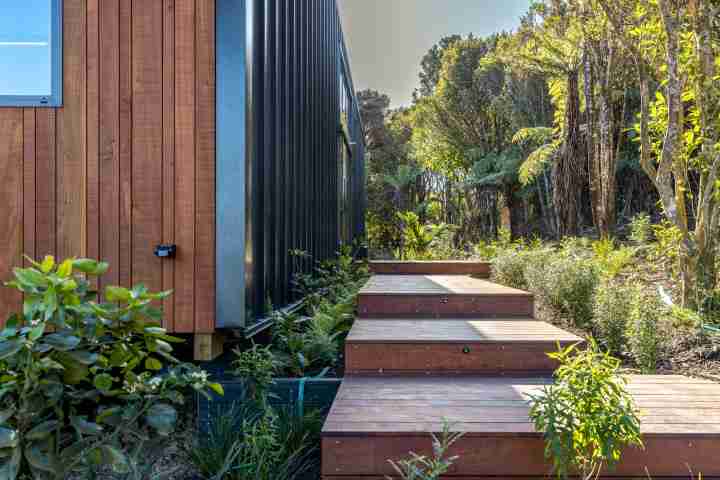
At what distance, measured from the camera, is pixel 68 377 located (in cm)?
123

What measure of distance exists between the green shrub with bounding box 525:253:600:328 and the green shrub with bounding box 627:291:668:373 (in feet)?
2.06

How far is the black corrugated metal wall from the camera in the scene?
2.69 metres

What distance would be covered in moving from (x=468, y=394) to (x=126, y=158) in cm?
205

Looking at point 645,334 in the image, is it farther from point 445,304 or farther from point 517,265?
point 517,265

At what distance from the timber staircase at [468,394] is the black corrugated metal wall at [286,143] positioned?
0.72 metres

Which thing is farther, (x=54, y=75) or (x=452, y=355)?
(x=452, y=355)

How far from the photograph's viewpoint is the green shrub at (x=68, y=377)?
1.15 metres

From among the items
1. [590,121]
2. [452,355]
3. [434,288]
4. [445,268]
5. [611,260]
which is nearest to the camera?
→ [452,355]

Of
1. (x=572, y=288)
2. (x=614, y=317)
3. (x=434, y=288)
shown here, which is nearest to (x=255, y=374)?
(x=434, y=288)

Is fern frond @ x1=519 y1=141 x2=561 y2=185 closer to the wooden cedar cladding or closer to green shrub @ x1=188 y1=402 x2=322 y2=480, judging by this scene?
the wooden cedar cladding

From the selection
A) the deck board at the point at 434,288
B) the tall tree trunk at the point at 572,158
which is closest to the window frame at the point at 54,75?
the deck board at the point at 434,288

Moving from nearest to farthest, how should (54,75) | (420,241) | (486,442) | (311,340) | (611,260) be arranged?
(486,442)
(54,75)
(311,340)
(611,260)
(420,241)

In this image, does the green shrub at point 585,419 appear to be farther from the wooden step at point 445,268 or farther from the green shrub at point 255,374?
the wooden step at point 445,268

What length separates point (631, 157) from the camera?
11945 millimetres
